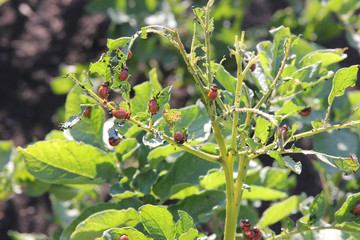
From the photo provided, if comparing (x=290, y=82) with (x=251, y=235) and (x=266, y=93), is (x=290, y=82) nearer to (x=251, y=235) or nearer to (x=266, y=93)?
(x=266, y=93)

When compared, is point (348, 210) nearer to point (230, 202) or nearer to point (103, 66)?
point (230, 202)

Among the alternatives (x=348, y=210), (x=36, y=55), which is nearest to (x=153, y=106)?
(x=348, y=210)

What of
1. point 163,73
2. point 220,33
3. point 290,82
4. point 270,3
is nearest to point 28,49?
point 163,73

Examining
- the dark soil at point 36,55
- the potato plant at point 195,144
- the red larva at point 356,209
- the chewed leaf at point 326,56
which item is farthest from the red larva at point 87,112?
the dark soil at point 36,55

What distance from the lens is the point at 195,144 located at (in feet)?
3.69

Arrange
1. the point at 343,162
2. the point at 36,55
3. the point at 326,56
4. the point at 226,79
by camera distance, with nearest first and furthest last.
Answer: the point at 343,162 → the point at 226,79 → the point at 326,56 → the point at 36,55

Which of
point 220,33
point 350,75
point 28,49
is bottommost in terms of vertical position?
point 350,75

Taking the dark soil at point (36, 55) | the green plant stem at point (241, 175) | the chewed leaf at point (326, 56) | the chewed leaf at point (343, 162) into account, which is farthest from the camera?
the dark soil at point (36, 55)

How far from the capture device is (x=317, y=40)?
8.75 feet

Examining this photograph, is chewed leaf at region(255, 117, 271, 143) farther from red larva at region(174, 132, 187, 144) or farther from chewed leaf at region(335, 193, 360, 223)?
chewed leaf at region(335, 193, 360, 223)

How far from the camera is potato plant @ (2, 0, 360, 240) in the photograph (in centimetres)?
88

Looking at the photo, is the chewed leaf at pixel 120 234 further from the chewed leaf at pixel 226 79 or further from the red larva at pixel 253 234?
the chewed leaf at pixel 226 79

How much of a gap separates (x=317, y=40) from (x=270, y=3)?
117 centimetres

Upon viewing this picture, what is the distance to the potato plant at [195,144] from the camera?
34.8 inches
